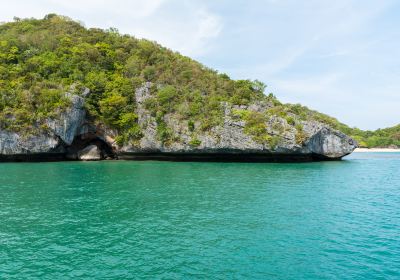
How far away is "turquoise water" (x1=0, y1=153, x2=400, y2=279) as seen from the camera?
10539 mm

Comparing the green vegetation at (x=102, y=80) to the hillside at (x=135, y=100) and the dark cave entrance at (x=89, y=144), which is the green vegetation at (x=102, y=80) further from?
the dark cave entrance at (x=89, y=144)

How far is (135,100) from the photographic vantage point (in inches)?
2195

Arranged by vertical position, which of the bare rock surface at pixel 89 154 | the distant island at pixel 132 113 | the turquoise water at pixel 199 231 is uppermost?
the distant island at pixel 132 113

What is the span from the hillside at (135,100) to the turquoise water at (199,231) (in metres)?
22.8

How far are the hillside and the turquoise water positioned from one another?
22845 millimetres

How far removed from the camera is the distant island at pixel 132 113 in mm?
46781

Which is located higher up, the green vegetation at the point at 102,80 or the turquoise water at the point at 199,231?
the green vegetation at the point at 102,80

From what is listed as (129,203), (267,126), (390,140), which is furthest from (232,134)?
(390,140)

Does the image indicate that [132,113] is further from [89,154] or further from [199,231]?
[199,231]

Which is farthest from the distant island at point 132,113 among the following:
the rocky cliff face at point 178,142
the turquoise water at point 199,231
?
the turquoise water at point 199,231

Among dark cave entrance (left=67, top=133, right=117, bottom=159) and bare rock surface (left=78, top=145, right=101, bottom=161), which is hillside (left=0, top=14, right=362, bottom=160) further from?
bare rock surface (left=78, top=145, right=101, bottom=161)

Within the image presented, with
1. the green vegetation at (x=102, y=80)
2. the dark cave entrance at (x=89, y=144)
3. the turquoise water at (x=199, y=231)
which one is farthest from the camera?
the dark cave entrance at (x=89, y=144)

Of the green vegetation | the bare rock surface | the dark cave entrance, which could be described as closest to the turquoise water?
the bare rock surface

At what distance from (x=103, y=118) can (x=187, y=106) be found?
14778mm
